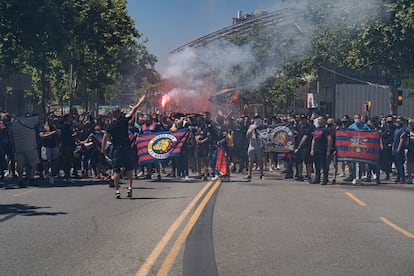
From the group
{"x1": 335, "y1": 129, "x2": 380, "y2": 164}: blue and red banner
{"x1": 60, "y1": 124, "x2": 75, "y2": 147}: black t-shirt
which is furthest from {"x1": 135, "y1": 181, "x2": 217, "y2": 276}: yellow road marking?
{"x1": 335, "y1": 129, "x2": 380, "y2": 164}: blue and red banner

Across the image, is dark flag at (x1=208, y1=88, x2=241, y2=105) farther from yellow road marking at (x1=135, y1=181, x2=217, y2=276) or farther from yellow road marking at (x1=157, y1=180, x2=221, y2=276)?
yellow road marking at (x1=135, y1=181, x2=217, y2=276)

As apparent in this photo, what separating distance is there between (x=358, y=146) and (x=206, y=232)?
33.1 feet

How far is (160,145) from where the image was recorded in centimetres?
1836

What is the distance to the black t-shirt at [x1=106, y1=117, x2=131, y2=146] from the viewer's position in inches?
514

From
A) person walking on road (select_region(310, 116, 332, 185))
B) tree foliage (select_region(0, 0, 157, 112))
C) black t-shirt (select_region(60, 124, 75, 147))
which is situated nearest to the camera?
person walking on road (select_region(310, 116, 332, 185))

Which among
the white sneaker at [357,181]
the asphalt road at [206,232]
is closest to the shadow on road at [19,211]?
the asphalt road at [206,232]

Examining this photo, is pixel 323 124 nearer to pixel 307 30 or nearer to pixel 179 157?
pixel 179 157

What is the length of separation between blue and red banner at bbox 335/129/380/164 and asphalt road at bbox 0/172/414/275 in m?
3.05

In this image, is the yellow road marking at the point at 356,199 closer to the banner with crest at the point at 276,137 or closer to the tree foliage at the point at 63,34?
the banner with crest at the point at 276,137

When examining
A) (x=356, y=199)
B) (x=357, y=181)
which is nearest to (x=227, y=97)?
(x=357, y=181)

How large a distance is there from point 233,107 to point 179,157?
24.2 m

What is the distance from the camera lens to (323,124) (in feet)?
58.2

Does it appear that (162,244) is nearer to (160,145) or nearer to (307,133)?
(160,145)

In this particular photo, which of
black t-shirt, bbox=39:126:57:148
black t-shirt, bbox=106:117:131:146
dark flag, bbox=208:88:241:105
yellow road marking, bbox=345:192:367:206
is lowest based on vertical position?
yellow road marking, bbox=345:192:367:206
